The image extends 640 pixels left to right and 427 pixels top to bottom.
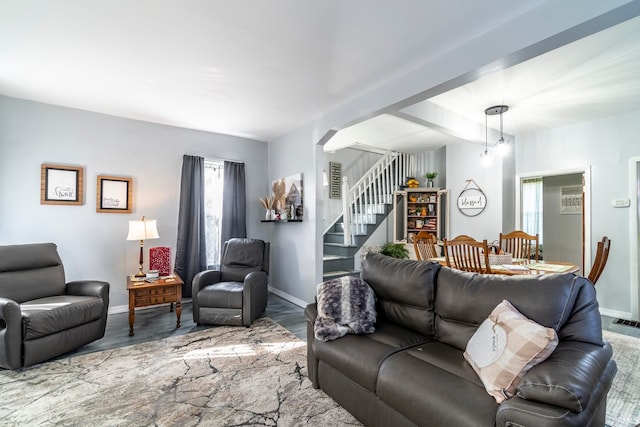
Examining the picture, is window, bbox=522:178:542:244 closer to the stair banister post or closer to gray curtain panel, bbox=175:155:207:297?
the stair banister post

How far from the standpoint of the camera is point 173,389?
2281mm

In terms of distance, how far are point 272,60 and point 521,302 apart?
2.60 meters

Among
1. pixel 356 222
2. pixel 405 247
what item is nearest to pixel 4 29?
pixel 356 222

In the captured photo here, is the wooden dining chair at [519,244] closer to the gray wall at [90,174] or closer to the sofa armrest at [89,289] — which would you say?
the gray wall at [90,174]

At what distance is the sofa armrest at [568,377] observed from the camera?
113 centimetres

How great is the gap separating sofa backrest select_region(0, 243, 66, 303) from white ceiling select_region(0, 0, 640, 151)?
5.73 feet

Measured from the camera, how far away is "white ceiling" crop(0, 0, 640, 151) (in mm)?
2070

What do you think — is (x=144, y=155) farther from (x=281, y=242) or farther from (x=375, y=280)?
(x=375, y=280)

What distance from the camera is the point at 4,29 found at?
89.7 inches

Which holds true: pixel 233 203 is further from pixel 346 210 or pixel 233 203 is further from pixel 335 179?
pixel 335 179

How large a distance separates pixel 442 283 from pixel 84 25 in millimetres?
3147

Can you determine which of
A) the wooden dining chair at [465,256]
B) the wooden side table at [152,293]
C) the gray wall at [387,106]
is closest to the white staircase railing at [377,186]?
the gray wall at [387,106]

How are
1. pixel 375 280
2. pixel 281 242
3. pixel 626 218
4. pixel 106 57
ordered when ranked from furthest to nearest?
1. pixel 281 242
2. pixel 626 218
3. pixel 106 57
4. pixel 375 280

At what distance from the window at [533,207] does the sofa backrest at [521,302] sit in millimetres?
5024
